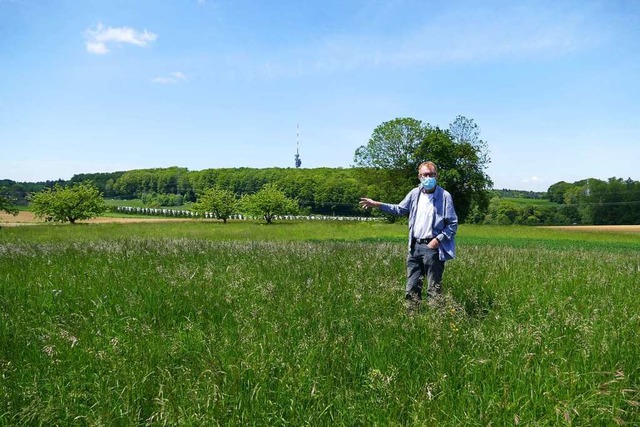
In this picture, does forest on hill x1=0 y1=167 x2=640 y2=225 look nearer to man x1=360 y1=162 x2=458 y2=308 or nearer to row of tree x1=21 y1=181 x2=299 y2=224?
row of tree x1=21 y1=181 x2=299 y2=224

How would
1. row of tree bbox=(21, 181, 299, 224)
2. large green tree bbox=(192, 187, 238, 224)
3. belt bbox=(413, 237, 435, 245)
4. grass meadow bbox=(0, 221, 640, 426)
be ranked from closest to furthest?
grass meadow bbox=(0, 221, 640, 426), belt bbox=(413, 237, 435, 245), row of tree bbox=(21, 181, 299, 224), large green tree bbox=(192, 187, 238, 224)

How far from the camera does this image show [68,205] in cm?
5016

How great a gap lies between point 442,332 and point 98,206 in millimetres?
55846

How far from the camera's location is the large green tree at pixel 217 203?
66875 mm

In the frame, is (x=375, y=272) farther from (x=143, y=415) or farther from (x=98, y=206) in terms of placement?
(x=98, y=206)

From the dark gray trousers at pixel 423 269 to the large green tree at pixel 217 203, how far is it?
6254 cm

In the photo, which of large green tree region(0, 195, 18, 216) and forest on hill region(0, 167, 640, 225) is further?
forest on hill region(0, 167, 640, 225)

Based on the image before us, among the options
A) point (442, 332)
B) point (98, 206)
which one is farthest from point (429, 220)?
point (98, 206)

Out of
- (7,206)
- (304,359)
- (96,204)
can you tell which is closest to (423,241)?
(304,359)

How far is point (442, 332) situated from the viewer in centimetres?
395

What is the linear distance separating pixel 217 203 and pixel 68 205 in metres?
21.6

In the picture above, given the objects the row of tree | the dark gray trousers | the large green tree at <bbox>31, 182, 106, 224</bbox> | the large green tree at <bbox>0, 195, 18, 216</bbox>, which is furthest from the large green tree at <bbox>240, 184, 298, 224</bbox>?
the dark gray trousers

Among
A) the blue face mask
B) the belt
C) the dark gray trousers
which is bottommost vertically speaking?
the dark gray trousers

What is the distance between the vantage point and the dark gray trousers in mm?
5961
